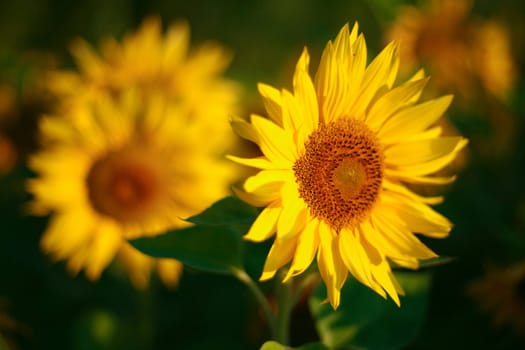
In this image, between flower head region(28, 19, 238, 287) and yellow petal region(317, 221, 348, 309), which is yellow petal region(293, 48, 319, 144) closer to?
yellow petal region(317, 221, 348, 309)

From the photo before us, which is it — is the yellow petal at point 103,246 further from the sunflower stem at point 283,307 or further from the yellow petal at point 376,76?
the yellow petal at point 376,76

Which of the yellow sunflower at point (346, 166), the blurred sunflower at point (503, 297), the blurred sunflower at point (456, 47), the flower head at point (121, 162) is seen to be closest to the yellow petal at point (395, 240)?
the yellow sunflower at point (346, 166)

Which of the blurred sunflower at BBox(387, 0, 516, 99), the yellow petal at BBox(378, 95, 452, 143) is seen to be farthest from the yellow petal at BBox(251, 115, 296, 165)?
the blurred sunflower at BBox(387, 0, 516, 99)

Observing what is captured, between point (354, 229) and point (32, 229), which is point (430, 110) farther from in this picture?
point (32, 229)

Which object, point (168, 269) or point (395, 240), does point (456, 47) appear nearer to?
point (168, 269)

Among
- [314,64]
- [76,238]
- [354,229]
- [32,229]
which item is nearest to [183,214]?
[76,238]
